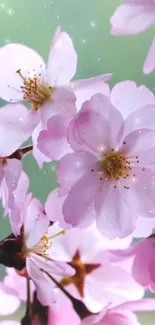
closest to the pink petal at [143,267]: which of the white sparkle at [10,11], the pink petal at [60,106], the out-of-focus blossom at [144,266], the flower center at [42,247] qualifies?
the out-of-focus blossom at [144,266]

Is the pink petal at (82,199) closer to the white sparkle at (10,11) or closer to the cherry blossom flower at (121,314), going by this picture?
the cherry blossom flower at (121,314)

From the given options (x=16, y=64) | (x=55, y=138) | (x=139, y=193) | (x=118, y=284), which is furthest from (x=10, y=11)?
(x=118, y=284)

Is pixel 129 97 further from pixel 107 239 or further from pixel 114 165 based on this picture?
pixel 107 239

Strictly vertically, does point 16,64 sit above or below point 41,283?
above

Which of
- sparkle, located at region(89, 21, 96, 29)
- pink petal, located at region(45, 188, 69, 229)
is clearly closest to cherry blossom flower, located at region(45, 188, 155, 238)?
pink petal, located at region(45, 188, 69, 229)

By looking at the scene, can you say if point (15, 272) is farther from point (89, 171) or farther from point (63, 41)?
point (63, 41)

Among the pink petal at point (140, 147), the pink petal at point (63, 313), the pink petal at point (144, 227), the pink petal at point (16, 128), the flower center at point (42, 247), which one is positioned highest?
the pink petal at point (16, 128)
